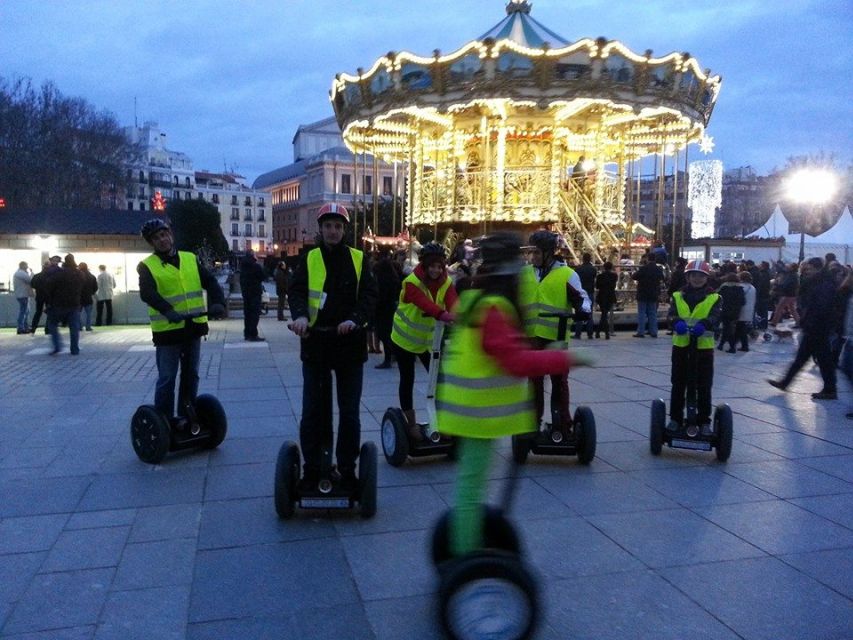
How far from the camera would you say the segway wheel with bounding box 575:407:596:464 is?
5.65m

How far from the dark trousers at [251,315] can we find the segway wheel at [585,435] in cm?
938

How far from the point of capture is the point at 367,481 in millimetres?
4453

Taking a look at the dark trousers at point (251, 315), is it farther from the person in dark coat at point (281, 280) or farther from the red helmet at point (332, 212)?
the red helmet at point (332, 212)

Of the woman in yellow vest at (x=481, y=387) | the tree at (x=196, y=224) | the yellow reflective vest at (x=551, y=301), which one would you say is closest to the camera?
the woman in yellow vest at (x=481, y=387)

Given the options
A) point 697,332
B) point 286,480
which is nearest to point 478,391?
point 286,480

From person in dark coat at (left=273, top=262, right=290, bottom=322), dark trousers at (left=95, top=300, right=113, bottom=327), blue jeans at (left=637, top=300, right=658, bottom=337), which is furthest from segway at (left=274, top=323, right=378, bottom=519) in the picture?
dark trousers at (left=95, top=300, right=113, bottom=327)

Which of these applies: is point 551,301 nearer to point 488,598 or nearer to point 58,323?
point 488,598

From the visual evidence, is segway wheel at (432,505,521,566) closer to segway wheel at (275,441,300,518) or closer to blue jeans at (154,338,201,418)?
segway wheel at (275,441,300,518)

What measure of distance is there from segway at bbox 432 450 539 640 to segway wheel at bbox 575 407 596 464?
2.86 metres

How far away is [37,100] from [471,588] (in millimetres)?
49204

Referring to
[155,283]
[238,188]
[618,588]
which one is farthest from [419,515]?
[238,188]

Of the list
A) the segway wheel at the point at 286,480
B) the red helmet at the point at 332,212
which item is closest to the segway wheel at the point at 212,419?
the segway wheel at the point at 286,480

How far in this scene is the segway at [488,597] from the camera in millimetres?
2832

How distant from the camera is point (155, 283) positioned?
225 inches
